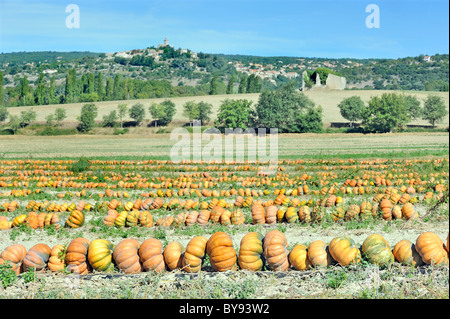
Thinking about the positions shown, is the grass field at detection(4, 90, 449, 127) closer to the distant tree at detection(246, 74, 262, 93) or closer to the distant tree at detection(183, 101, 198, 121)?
the distant tree at detection(183, 101, 198, 121)

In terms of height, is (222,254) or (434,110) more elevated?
(434,110)

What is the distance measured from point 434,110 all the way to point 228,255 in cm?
7162

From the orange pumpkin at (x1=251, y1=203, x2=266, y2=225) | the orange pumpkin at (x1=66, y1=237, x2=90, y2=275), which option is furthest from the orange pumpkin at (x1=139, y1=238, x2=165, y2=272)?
the orange pumpkin at (x1=251, y1=203, x2=266, y2=225)

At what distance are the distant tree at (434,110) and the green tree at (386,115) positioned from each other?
24.1 ft

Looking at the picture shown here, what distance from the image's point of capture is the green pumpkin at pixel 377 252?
789 cm

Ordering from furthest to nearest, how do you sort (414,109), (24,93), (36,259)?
(24,93)
(414,109)
(36,259)

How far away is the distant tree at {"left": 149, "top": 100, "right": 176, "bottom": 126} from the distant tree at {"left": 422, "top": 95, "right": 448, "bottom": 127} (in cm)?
4362

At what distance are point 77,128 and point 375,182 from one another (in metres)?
61.7

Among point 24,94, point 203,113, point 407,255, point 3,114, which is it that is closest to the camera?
point 407,255

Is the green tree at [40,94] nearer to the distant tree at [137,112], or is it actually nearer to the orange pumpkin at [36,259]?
the distant tree at [137,112]

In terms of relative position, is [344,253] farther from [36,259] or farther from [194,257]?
[36,259]

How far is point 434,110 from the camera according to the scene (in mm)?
69875

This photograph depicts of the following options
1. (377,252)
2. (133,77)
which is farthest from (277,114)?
(133,77)

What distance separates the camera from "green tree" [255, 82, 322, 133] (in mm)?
62812
